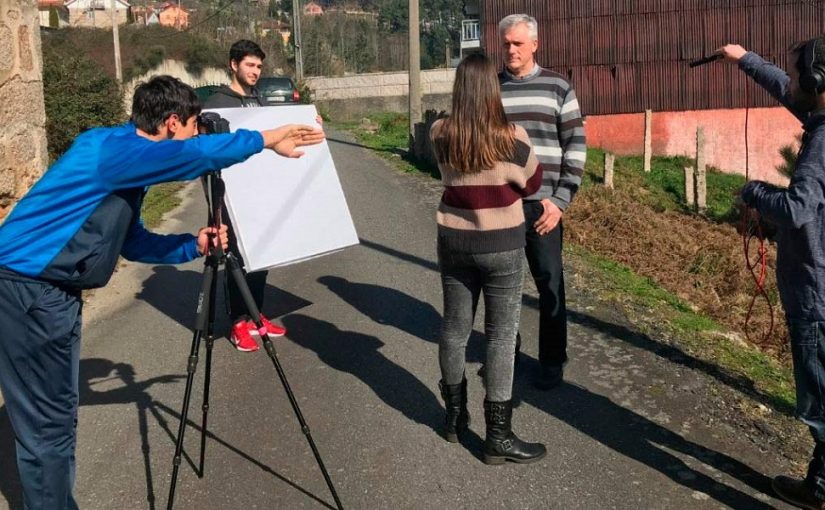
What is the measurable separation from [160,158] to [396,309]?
13.4 feet

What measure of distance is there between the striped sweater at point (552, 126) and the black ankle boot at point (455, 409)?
126 cm

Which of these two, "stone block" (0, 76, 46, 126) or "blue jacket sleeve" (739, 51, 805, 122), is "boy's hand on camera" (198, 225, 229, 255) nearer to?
"blue jacket sleeve" (739, 51, 805, 122)

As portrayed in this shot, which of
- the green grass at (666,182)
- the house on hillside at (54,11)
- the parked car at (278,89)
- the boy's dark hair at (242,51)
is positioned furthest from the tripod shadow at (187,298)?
the house on hillside at (54,11)

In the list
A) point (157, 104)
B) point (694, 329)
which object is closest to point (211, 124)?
point (157, 104)

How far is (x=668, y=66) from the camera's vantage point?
29.0 metres

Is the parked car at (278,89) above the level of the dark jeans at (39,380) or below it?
above

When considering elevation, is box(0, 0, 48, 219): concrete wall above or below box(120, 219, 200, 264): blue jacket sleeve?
above

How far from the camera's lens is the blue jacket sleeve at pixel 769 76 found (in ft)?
13.1

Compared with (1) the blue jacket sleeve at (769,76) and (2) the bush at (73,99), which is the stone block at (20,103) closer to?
(1) the blue jacket sleeve at (769,76)

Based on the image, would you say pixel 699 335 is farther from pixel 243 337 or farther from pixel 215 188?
pixel 215 188

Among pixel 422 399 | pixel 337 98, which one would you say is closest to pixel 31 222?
pixel 422 399

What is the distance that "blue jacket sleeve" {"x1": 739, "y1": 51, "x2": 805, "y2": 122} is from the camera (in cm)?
400

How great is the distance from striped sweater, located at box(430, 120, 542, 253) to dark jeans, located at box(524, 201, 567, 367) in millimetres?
900

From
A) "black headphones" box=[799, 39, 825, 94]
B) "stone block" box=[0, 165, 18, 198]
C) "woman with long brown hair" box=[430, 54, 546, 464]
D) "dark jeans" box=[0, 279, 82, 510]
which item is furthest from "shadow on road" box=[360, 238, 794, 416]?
"stone block" box=[0, 165, 18, 198]
